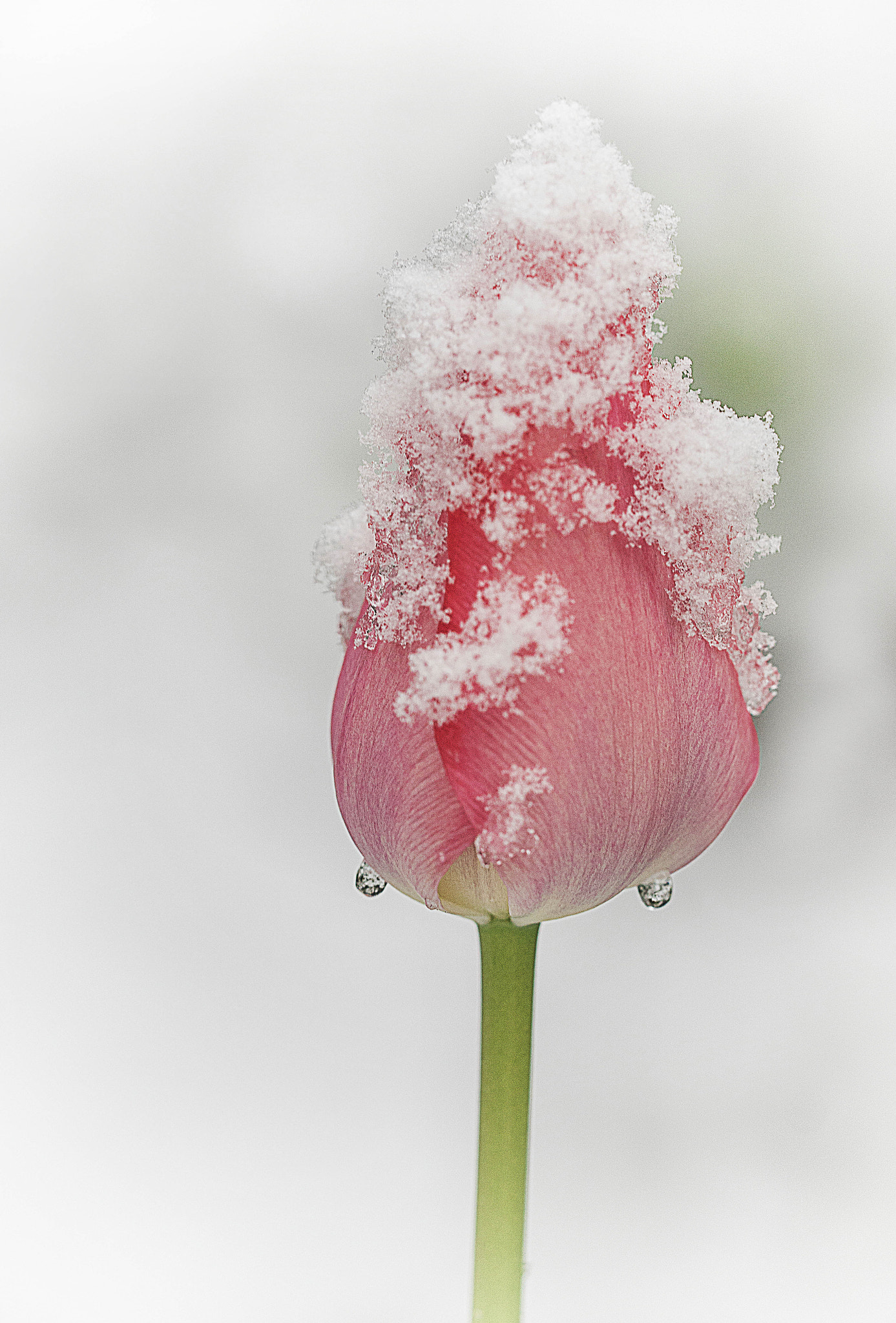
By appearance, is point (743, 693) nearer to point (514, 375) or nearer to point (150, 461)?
point (514, 375)

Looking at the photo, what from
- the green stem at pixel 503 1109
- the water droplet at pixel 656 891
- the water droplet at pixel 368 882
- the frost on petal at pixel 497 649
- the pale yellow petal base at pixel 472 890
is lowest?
the green stem at pixel 503 1109

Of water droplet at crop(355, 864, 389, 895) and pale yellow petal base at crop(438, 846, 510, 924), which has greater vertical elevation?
water droplet at crop(355, 864, 389, 895)

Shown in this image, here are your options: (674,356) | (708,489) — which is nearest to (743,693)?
(708,489)

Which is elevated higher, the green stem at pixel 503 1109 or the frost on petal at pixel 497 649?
the frost on petal at pixel 497 649

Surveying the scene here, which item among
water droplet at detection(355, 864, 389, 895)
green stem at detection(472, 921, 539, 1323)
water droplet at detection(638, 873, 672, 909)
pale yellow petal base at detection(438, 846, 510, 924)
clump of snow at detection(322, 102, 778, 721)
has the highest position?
clump of snow at detection(322, 102, 778, 721)

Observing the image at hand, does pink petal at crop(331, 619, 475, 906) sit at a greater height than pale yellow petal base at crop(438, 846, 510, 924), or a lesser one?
greater

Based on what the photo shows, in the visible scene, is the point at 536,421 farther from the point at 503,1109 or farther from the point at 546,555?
the point at 503,1109
